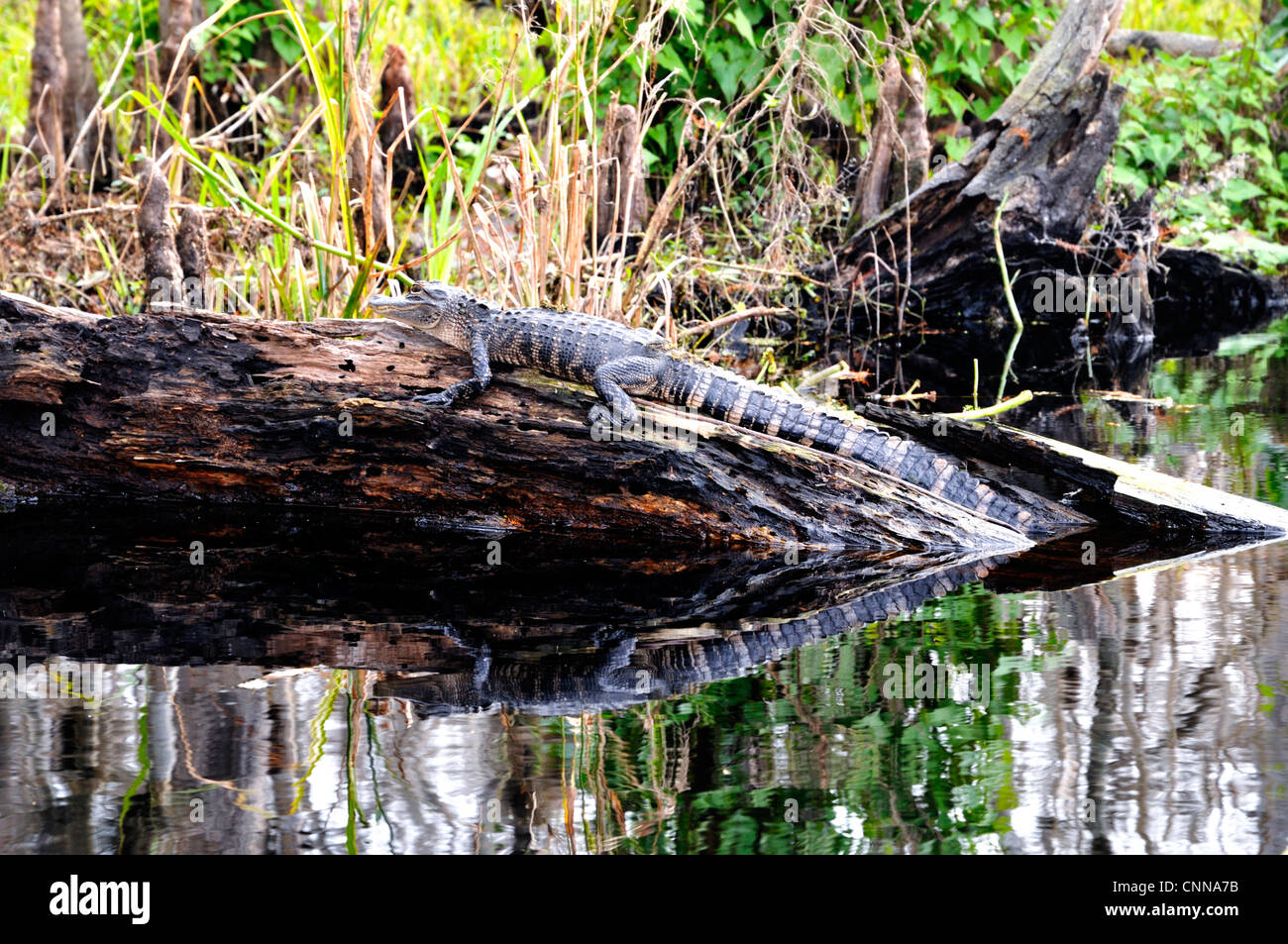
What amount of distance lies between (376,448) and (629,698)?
2.28m

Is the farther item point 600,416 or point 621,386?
point 621,386

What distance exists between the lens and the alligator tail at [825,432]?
4.91m

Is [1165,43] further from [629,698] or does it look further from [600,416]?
[629,698]

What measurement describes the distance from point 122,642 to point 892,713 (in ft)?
7.28

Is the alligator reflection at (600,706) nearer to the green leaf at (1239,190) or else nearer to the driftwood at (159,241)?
the driftwood at (159,241)

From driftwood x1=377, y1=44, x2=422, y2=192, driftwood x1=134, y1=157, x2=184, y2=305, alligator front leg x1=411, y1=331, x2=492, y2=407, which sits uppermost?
driftwood x1=377, y1=44, x2=422, y2=192

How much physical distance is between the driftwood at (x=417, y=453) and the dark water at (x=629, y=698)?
0.21 metres

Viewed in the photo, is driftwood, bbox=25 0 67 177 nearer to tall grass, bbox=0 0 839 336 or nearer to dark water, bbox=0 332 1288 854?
tall grass, bbox=0 0 839 336

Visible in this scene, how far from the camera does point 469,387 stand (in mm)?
5008

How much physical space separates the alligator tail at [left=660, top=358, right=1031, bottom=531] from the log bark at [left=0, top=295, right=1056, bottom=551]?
0.34ft

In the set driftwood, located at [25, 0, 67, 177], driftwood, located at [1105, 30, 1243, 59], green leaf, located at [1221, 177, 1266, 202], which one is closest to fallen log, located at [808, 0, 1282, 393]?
green leaf, located at [1221, 177, 1266, 202]

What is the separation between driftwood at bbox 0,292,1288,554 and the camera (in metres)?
4.75

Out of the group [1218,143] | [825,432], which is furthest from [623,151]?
[1218,143]
